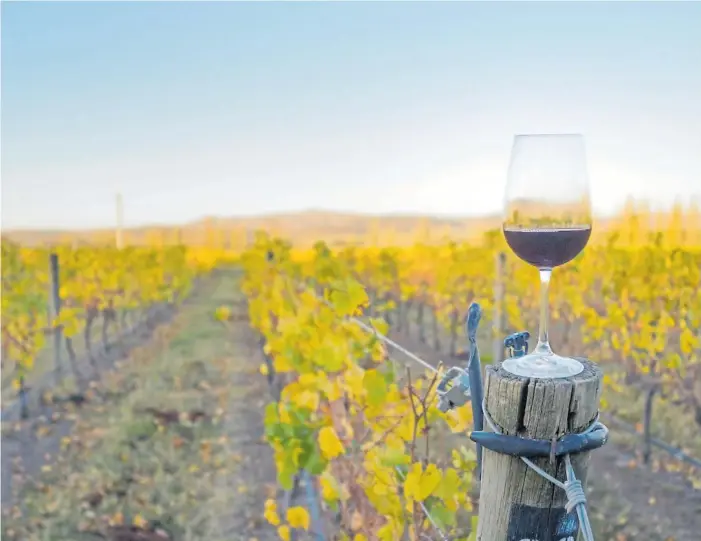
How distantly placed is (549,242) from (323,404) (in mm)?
2306

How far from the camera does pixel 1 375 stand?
Answer: 319 inches

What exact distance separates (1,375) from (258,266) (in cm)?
335

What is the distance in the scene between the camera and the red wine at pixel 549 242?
1106 millimetres

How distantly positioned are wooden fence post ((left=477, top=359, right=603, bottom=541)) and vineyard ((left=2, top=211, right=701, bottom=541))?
473mm

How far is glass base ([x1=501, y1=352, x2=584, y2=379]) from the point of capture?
0.94m

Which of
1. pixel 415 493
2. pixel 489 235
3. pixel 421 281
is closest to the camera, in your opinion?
pixel 415 493

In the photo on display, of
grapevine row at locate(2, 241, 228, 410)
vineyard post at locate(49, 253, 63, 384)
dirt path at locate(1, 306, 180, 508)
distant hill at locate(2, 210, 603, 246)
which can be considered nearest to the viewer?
dirt path at locate(1, 306, 180, 508)

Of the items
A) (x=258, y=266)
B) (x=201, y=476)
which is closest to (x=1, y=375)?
(x=258, y=266)

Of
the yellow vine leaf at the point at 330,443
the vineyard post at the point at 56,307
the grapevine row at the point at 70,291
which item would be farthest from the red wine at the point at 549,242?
the vineyard post at the point at 56,307

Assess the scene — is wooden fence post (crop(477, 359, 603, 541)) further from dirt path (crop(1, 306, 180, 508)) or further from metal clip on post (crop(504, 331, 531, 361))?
dirt path (crop(1, 306, 180, 508))

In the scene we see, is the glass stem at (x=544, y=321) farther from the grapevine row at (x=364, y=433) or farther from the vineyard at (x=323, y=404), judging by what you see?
the grapevine row at (x=364, y=433)

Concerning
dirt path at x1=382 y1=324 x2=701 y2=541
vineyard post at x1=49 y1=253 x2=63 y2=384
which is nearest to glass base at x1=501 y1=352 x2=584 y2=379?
dirt path at x1=382 y1=324 x2=701 y2=541

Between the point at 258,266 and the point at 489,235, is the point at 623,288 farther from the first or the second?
the point at 258,266

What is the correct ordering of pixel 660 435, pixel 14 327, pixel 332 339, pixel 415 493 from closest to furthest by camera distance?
pixel 415 493 → pixel 332 339 → pixel 660 435 → pixel 14 327
